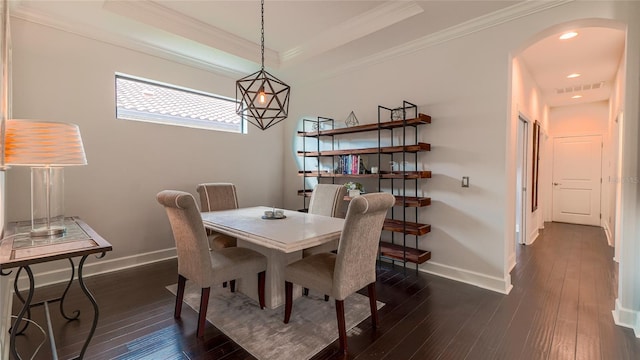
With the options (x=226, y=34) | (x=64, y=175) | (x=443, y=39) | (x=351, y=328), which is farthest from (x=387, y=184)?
(x=64, y=175)

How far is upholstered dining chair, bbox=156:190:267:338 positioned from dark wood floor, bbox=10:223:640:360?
0.25 meters

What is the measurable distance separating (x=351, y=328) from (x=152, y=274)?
2.37m

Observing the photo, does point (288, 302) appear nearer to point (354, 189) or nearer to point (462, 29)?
point (354, 189)

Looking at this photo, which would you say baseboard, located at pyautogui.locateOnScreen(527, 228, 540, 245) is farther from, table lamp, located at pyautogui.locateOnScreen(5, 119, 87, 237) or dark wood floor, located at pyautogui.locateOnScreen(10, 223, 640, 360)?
table lamp, located at pyautogui.locateOnScreen(5, 119, 87, 237)

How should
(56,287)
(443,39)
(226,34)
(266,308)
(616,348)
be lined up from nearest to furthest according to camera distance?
(616,348)
(266,308)
(56,287)
(443,39)
(226,34)

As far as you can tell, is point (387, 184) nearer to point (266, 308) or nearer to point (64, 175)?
point (266, 308)

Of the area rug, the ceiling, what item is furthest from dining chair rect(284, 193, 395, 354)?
the ceiling

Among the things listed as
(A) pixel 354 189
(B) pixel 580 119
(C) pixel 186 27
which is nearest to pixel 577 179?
(B) pixel 580 119

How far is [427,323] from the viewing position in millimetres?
2266

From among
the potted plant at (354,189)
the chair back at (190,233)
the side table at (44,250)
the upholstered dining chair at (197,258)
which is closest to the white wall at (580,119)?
the potted plant at (354,189)

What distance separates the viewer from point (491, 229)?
116 inches

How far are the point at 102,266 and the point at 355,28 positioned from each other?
3912mm

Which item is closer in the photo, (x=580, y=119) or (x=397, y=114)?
(x=397, y=114)

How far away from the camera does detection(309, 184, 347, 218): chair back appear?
10.5ft
